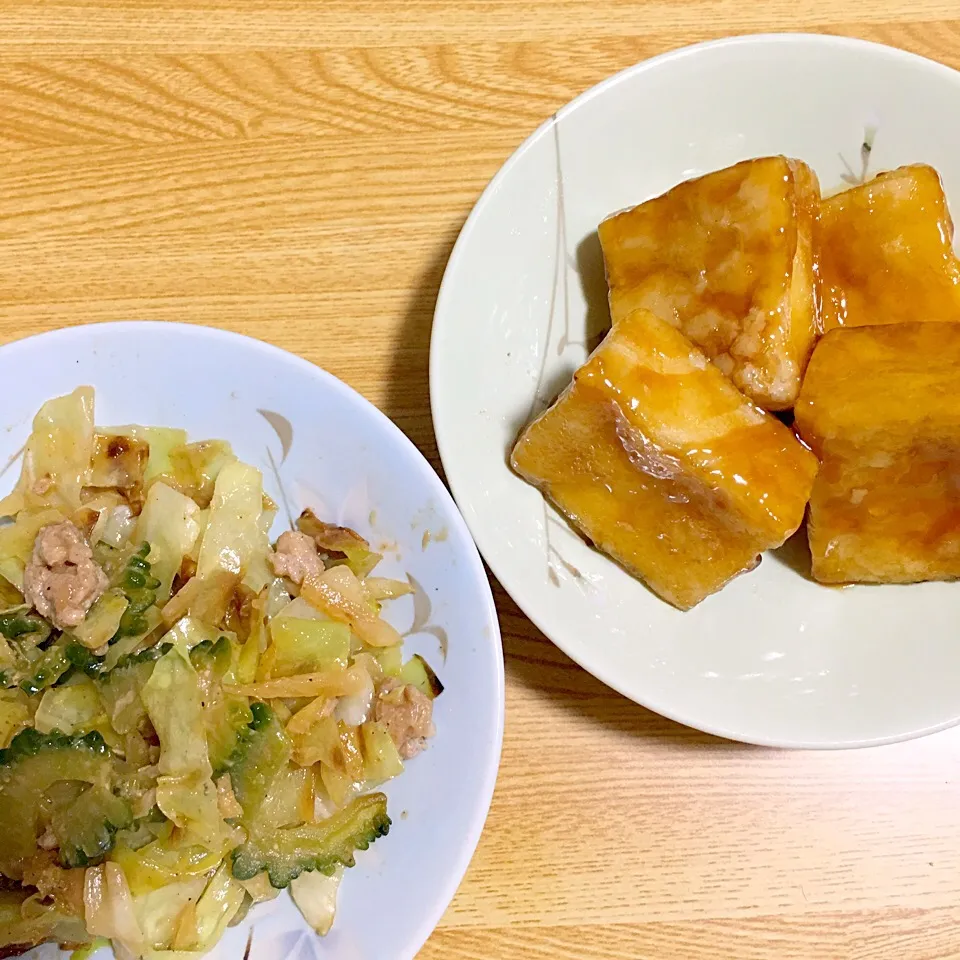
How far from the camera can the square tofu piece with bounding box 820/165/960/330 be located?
137 cm

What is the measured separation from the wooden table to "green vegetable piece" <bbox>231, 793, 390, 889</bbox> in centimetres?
33

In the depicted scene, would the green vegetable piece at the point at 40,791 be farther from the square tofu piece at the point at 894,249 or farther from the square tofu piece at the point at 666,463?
the square tofu piece at the point at 894,249

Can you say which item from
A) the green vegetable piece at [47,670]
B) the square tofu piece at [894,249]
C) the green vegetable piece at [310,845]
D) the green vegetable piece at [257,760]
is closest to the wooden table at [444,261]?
the green vegetable piece at [310,845]

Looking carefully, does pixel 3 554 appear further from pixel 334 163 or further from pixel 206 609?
pixel 334 163

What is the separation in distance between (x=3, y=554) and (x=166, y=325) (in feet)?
1.43

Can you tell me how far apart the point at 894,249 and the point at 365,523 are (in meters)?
0.99

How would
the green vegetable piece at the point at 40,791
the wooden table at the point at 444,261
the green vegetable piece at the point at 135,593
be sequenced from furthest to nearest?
the wooden table at the point at 444,261 < the green vegetable piece at the point at 135,593 < the green vegetable piece at the point at 40,791

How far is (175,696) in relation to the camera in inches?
45.7

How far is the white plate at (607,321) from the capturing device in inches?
53.3

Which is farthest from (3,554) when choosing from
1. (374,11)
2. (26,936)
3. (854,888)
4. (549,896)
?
(854,888)

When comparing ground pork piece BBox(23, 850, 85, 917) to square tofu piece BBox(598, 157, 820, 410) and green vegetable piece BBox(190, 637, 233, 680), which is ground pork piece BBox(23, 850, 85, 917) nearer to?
green vegetable piece BBox(190, 637, 233, 680)

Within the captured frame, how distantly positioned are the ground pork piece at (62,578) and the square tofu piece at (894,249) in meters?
1.30

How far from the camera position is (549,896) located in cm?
148

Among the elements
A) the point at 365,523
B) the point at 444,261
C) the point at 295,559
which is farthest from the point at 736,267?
the point at 295,559
